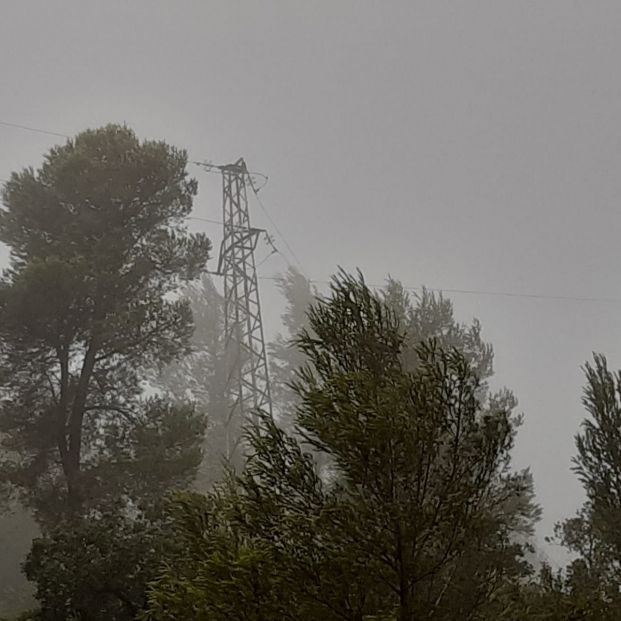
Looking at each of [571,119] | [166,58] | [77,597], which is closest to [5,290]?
[77,597]

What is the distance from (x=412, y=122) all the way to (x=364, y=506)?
101m

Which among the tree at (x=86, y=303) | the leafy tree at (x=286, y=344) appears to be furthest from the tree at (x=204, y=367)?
the tree at (x=86, y=303)

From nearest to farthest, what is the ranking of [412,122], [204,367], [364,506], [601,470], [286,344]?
1. [364,506]
2. [601,470]
3. [286,344]
4. [204,367]
5. [412,122]

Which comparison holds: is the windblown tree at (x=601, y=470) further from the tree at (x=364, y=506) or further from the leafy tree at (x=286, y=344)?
the leafy tree at (x=286, y=344)

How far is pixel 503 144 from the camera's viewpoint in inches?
3944

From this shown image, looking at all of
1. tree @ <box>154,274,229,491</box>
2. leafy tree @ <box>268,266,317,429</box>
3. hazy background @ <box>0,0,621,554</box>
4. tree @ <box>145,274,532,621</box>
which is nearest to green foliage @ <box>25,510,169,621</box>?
tree @ <box>145,274,532,621</box>

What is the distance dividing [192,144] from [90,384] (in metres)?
69.7

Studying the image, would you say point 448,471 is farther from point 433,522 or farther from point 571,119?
point 571,119

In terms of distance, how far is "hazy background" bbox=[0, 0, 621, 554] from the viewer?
73500mm

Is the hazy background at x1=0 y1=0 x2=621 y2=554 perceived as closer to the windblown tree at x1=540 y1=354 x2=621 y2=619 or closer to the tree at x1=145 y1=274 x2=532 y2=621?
the windblown tree at x1=540 y1=354 x2=621 y2=619

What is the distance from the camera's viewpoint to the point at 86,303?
38.4 ft

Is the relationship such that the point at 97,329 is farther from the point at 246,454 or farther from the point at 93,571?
the point at 246,454

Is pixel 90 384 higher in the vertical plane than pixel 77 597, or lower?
higher

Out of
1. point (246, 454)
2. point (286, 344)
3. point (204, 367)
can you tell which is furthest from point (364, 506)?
point (204, 367)
